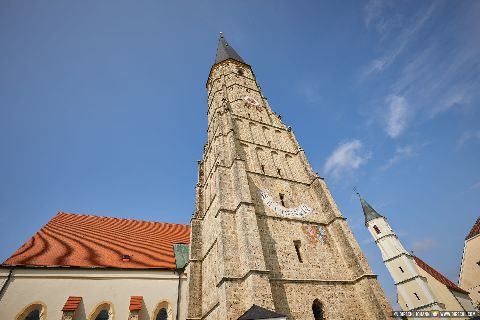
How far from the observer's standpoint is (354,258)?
44.2 ft

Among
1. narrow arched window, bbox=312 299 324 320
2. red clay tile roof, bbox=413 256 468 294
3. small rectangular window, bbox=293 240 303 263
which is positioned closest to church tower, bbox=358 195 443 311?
red clay tile roof, bbox=413 256 468 294

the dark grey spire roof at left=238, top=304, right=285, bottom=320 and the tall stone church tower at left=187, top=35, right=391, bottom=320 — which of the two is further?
the tall stone church tower at left=187, top=35, right=391, bottom=320

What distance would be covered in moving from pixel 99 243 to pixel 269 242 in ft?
39.9

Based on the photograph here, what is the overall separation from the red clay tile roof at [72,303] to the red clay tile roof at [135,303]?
2.60 m

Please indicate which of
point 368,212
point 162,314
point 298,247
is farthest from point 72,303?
point 368,212

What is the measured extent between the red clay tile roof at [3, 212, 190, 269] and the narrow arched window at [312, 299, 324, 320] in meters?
9.30

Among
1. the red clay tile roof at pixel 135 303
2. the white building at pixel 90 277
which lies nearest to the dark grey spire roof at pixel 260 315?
the red clay tile roof at pixel 135 303

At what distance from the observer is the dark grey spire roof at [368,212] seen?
3345cm

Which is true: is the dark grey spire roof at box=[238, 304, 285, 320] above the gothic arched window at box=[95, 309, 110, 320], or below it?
below

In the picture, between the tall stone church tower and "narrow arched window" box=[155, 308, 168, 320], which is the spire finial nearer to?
the tall stone church tower

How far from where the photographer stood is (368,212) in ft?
113

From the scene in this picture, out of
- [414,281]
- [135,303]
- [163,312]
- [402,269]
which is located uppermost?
[402,269]

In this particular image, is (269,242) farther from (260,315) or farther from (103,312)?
(103,312)

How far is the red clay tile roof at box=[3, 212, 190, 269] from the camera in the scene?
14.7 m
